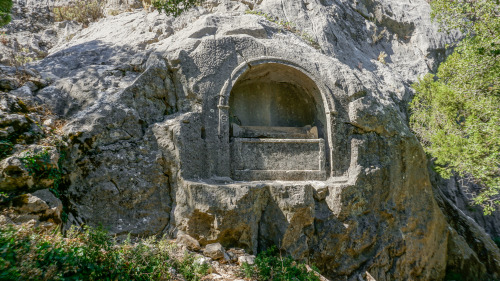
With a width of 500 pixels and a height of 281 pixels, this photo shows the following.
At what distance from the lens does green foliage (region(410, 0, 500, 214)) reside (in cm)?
819

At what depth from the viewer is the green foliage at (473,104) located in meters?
8.19

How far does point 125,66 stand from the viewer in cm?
752

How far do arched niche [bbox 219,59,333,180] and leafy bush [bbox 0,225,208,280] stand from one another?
2794 mm

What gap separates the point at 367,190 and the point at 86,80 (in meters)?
6.72

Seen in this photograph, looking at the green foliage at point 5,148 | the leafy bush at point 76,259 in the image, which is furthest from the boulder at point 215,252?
the green foliage at point 5,148

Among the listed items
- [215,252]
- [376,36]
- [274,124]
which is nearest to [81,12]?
[274,124]

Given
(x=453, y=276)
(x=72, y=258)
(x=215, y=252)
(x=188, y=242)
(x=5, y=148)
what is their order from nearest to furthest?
1. (x=72, y=258)
2. (x=5, y=148)
3. (x=215, y=252)
4. (x=188, y=242)
5. (x=453, y=276)

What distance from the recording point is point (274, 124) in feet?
27.6

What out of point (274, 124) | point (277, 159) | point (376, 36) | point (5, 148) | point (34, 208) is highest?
point (376, 36)

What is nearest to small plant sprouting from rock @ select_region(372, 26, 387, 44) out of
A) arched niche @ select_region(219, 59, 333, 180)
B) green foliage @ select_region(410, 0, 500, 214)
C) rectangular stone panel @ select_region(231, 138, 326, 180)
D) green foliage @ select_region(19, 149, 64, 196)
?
green foliage @ select_region(410, 0, 500, 214)

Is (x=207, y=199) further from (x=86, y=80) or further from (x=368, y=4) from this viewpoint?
(x=368, y=4)

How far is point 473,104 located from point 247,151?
6906 mm

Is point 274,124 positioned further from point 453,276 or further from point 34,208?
point 453,276

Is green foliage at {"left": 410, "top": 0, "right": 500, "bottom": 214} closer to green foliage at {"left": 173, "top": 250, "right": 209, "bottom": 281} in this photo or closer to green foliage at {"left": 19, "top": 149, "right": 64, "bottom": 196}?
green foliage at {"left": 173, "top": 250, "right": 209, "bottom": 281}
